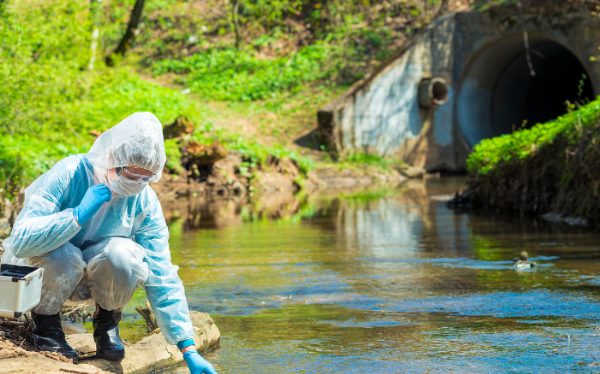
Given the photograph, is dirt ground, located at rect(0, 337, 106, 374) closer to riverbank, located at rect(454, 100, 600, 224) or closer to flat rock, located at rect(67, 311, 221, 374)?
flat rock, located at rect(67, 311, 221, 374)

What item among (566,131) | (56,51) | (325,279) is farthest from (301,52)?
(325,279)

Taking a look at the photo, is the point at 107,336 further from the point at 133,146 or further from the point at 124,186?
the point at 133,146

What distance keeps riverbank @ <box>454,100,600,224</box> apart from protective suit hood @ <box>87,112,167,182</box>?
6529 millimetres

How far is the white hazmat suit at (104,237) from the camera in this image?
3041mm

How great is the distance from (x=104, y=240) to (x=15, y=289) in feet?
2.18

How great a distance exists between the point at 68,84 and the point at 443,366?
987 cm

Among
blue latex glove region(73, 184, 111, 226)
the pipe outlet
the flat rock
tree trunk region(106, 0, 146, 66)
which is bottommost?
the flat rock

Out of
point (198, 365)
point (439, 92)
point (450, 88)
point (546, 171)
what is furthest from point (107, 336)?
point (450, 88)

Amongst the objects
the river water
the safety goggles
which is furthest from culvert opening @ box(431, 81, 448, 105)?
the safety goggles

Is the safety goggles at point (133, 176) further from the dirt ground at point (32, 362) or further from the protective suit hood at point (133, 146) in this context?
the dirt ground at point (32, 362)

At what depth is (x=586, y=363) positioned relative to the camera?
10.8ft

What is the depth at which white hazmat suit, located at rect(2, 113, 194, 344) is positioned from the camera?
304 cm

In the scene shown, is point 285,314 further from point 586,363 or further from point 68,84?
point 68,84

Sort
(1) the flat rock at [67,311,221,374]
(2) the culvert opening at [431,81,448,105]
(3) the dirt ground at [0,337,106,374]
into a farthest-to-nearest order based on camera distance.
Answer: (2) the culvert opening at [431,81,448,105]
(1) the flat rock at [67,311,221,374]
(3) the dirt ground at [0,337,106,374]
